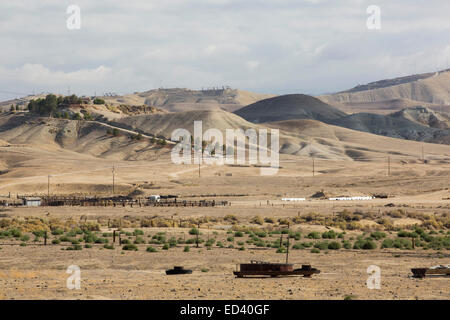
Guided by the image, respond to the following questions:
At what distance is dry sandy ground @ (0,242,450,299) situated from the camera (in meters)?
22.7

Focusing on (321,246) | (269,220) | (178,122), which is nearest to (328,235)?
(321,246)

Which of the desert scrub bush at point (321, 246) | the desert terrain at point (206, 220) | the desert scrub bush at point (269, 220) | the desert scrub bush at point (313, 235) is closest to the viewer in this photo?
the desert terrain at point (206, 220)

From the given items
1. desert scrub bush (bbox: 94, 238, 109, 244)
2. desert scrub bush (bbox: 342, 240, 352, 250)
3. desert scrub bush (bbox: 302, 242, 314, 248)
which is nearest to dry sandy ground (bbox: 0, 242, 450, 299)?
desert scrub bush (bbox: 342, 240, 352, 250)

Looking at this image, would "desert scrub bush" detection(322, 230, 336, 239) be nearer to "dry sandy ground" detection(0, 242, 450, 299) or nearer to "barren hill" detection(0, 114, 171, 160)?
"dry sandy ground" detection(0, 242, 450, 299)

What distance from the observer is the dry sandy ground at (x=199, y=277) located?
22.7m

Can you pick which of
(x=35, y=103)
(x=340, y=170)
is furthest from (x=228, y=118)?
(x=340, y=170)

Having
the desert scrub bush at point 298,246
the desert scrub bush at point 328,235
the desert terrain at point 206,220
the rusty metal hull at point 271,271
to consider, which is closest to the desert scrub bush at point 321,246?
the desert terrain at point 206,220

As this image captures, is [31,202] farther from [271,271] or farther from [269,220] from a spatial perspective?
[271,271]

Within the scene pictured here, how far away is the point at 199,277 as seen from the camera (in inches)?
1074

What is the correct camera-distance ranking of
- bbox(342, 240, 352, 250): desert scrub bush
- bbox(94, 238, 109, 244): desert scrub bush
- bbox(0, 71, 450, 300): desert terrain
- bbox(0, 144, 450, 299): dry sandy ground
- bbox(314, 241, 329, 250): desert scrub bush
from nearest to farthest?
bbox(0, 144, 450, 299): dry sandy ground
bbox(0, 71, 450, 300): desert terrain
bbox(314, 241, 329, 250): desert scrub bush
bbox(342, 240, 352, 250): desert scrub bush
bbox(94, 238, 109, 244): desert scrub bush

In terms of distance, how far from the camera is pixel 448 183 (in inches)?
3755

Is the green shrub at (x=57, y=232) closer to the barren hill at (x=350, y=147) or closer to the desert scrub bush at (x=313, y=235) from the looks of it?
the desert scrub bush at (x=313, y=235)

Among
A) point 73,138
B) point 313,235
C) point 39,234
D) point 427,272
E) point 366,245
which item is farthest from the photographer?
point 73,138

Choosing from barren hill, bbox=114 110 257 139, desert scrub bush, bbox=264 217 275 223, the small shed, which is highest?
barren hill, bbox=114 110 257 139
